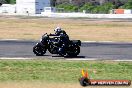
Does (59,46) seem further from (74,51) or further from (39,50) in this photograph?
(39,50)

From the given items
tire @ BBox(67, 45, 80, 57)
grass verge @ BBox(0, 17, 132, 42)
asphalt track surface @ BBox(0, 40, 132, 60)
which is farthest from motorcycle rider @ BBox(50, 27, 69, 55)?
grass verge @ BBox(0, 17, 132, 42)

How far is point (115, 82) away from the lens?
12133 mm

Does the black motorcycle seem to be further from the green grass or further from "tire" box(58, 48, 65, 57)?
the green grass

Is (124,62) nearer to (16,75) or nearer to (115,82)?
(16,75)

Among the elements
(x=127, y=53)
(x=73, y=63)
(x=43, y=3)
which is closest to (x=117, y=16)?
(x=43, y=3)

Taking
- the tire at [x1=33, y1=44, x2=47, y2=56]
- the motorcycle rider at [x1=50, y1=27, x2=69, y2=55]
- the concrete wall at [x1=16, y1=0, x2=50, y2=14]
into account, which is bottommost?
the concrete wall at [x1=16, y1=0, x2=50, y2=14]

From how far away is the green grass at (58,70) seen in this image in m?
17.0

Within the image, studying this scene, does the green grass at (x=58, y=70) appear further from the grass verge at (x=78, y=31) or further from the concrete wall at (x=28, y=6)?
the concrete wall at (x=28, y=6)

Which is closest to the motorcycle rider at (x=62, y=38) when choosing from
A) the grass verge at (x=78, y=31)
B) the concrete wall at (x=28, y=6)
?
the grass verge at (x=78, y=31)

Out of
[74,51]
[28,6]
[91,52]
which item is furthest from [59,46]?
[28,6]

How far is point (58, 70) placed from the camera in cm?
1909

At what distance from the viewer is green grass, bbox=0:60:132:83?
16984mm

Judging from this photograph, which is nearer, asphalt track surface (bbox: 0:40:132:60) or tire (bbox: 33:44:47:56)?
asphalt track surface (bbox: 0:40:132:60)

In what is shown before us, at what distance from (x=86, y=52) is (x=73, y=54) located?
291 cm
